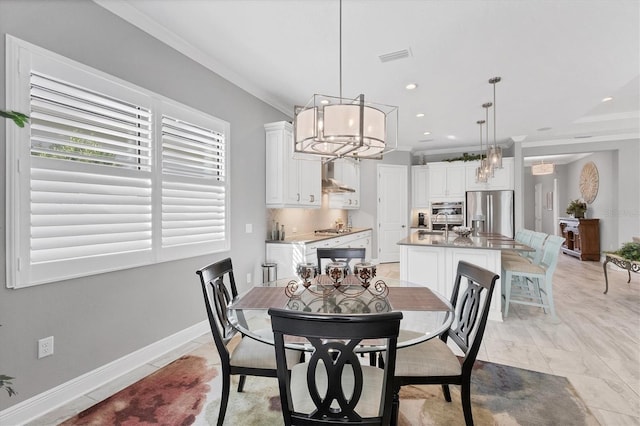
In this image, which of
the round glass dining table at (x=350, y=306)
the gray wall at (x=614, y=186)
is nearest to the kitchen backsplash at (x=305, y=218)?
the round glass dining table at (x=350, y=306)

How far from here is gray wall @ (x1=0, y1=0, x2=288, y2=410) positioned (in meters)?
1.81

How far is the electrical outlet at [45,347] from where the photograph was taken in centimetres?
190

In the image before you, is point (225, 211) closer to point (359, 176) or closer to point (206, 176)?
point (206, 176)

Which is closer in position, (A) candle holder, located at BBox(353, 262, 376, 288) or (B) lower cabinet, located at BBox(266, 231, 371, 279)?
(A) candle holder, located at BBox(353, 262, 376, 288)

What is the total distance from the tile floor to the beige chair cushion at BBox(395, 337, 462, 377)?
43.6 inches

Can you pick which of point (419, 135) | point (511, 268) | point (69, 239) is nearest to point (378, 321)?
point (69, 239)

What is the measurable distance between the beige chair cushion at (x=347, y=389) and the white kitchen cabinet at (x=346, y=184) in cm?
488

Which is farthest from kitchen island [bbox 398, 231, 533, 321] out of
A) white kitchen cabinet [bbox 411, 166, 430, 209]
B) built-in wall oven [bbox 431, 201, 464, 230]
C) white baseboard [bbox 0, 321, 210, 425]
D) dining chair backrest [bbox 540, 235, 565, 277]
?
white kitchen cabinet [bbox 411, 166, 430, 209]

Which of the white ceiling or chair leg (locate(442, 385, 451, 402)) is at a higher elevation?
the white ceiling

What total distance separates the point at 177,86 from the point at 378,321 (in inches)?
112

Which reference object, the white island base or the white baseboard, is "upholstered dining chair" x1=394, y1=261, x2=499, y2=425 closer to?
the white island base

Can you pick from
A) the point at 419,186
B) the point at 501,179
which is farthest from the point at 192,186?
the point at 501,179

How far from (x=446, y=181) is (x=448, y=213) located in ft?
2.49

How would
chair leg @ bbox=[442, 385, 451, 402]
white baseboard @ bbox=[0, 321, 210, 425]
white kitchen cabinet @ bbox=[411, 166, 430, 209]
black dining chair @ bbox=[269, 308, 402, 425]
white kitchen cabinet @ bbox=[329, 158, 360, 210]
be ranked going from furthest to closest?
white kitchen cabinet @ bbox=[411, 166, 430, 209] → white kitchen cabinet @ bbox=[329, 158, 360, 210] → chair leg @ bbox=[442, 385, 451, 402] → white baseboard @ bbox=[0, 321, 210, 425] → black dining chair @ bbox=[269, 308, 402, 425]
